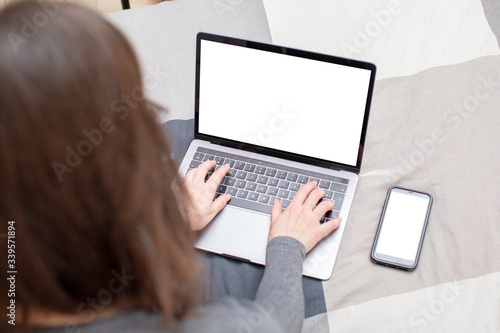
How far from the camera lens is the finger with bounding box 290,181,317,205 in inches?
35.4

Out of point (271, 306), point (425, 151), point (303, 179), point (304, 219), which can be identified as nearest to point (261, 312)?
point (271, 306)

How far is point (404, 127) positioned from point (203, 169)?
1.32ft

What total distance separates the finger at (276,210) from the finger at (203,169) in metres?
0.14

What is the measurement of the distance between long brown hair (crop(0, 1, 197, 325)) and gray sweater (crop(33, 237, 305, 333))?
0.07 ft

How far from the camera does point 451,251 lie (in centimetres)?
86

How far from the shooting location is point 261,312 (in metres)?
0.70

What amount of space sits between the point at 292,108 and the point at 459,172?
0.33m

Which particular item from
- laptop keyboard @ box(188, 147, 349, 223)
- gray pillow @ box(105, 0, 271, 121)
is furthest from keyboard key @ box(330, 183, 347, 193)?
gray pillow @ box(105, 0, 271, 121)

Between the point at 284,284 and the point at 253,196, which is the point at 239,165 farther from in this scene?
the point at 284,284

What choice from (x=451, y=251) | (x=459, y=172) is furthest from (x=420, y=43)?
(x=451, y=251)

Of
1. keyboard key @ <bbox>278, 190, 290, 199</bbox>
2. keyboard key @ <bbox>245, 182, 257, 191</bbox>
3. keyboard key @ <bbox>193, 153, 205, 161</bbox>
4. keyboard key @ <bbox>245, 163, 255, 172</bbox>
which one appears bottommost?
keyboard key @ <bbox>278, 190, 290, 199</bbox>

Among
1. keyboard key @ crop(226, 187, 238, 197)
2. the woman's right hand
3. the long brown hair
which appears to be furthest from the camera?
keyboard key @ crop(226, 187, 238, 197)

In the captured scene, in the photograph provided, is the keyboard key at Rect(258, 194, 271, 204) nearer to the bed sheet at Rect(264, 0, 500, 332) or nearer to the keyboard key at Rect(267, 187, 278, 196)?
the keyboard key at Rect(267, 187, 278, 196)

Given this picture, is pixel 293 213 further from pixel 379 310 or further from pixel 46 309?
pixel 46 309
